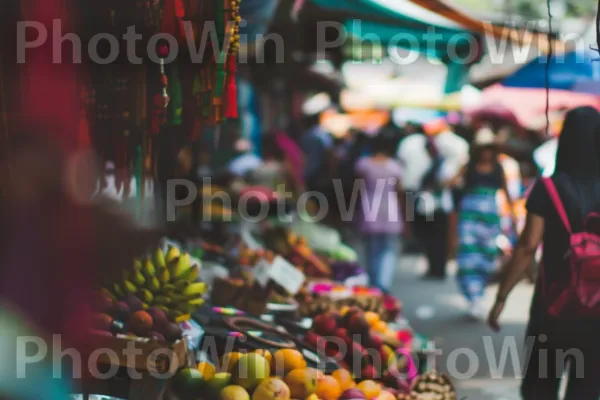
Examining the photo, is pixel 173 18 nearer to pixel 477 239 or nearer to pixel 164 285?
pixel 164 285

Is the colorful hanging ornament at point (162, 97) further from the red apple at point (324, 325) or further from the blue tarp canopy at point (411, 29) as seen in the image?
the blue tarp canopy at point (411, 29)

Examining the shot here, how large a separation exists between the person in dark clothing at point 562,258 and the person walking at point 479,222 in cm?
406

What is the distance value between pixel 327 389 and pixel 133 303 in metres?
0.88

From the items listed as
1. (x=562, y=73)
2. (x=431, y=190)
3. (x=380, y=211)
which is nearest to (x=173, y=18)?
(x=562, y=73)

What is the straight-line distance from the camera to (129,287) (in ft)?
10.9

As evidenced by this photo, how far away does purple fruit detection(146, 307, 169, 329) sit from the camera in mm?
3115

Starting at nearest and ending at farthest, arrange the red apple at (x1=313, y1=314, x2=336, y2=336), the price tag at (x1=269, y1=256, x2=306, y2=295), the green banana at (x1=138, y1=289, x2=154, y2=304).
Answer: the green banana at (x1=138, y1=289, x2=154, y2=304), the red apple at (x1=313, y1=314, x2=336, y2=336), the price tag at (x1=269, y1=256, x2=306, y2=295)

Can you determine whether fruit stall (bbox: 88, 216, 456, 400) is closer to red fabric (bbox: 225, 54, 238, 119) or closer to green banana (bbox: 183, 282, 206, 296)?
green banana (bbox: 183, 282, 206, 296)

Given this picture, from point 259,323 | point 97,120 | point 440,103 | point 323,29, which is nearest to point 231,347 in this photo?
point 259,323

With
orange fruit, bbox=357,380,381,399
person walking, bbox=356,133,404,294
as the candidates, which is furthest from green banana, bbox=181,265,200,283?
person walking, bbox=356,133,404,294

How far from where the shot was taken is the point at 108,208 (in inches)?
105

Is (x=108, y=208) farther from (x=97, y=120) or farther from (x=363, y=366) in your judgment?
(x=363, y=366)

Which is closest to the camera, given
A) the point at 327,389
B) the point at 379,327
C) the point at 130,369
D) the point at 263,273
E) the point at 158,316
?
the point at 130,369

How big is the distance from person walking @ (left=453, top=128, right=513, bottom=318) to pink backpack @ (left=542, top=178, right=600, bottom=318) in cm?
428
